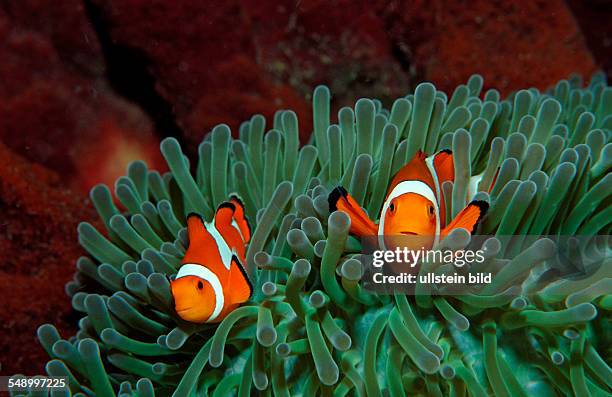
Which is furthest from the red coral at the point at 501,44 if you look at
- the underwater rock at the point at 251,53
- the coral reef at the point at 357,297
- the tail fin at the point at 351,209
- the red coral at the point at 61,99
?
the red coral at the point at 61,99

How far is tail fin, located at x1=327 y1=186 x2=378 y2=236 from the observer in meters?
1.44

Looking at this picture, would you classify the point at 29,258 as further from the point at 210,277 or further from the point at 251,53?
the point at 251,53

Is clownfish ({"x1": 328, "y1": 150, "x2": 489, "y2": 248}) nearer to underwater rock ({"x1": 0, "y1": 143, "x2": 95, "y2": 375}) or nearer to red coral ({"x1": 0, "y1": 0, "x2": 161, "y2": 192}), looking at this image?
underwater rock ({"x1": 0, "y1": 143, "x2": 95, "y2": 375})

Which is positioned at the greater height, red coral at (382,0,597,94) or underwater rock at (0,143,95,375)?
red coral at (382,0,597,94)

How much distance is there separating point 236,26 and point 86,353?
1438mm

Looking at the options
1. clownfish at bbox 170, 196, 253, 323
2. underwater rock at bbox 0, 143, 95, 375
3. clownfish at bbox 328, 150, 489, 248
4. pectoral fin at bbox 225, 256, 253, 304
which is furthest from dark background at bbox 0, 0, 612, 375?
clownfish at bbox 328, 150, 489, 248

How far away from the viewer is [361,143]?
190cm

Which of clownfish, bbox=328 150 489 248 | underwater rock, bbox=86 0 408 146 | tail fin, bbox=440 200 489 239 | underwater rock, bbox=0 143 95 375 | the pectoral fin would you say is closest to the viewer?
clownfish, bbox=328 150 489 248

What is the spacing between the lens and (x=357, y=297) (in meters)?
1.50

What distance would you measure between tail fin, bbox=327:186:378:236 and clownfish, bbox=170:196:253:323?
33 cm

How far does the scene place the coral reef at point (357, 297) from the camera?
142cm

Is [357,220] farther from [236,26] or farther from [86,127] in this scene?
[86,127]

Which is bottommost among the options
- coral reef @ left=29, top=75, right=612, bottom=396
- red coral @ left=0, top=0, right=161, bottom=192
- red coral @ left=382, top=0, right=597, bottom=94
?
coral reef @ left=29, top=75, right=612, bottom=396

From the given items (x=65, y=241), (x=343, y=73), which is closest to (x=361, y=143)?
(x=343, y=73)
